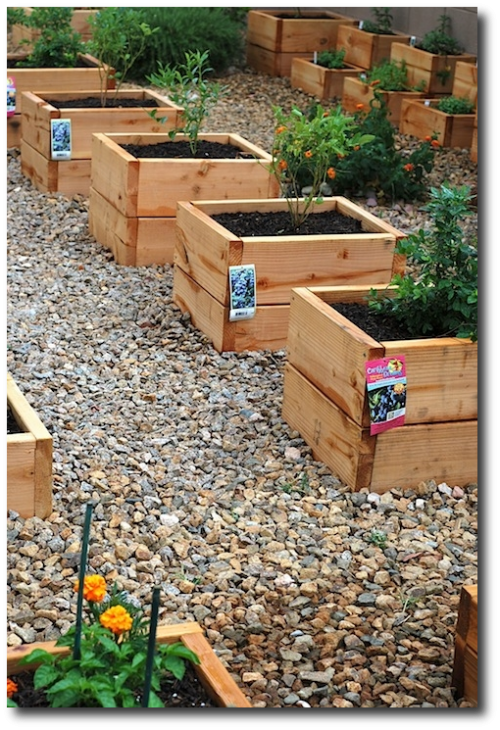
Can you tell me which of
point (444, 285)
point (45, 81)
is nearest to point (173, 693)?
point (444, 285)

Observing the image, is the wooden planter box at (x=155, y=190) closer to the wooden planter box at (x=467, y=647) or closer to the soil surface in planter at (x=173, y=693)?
the wooden planter box at (x=467, y=647)

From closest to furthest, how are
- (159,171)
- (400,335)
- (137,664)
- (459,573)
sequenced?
(137,664)
(459,573)
(400,335)
(159,171)

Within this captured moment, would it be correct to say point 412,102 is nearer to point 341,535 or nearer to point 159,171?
point 159,171

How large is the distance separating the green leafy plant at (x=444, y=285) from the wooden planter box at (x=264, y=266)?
2.70 feet

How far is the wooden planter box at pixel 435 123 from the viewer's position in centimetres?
689

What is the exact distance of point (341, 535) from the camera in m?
2.95

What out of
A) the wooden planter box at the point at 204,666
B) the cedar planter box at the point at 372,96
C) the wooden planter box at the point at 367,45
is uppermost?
the wooden planter box at the point at 367,45

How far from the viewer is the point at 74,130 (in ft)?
18.9

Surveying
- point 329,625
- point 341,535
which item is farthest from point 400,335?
point 329,625

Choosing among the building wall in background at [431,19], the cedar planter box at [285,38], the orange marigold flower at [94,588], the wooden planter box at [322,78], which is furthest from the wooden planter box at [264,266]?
the cedar planter box at [285,38]

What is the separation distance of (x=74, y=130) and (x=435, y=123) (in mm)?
2524

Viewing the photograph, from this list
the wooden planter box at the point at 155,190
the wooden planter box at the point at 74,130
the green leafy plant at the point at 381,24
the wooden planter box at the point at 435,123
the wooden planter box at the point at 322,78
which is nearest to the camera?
the wooden planter box at the point at 155,190

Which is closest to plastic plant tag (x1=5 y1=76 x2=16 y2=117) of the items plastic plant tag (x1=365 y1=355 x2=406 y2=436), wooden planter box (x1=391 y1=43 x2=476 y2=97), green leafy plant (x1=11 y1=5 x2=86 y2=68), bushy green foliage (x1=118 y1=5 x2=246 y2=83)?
green leafy plant (x1=11 y1=5 x2=86 y2=68)

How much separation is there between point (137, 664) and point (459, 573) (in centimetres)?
125
